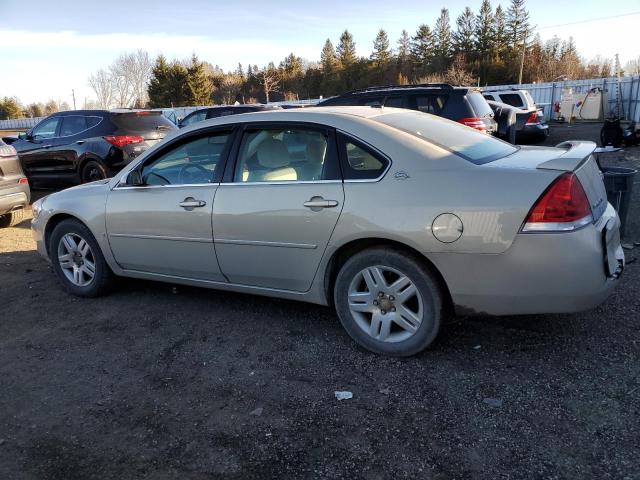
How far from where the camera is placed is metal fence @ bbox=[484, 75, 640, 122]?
76.9ft

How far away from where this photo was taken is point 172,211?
4.03 meters

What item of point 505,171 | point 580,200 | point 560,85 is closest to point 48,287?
point 505,171

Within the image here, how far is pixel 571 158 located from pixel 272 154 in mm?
1978

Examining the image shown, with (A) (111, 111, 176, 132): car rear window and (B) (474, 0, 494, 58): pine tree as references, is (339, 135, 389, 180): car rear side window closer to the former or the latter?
(A) (111, 111, 176, 132): car rear window

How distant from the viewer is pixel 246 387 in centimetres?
316

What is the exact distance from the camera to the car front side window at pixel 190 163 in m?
3.98

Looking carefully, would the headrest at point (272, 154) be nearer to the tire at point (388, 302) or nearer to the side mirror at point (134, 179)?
the tire at point (388, 302)

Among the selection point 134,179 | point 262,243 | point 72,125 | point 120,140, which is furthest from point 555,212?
point 72,125

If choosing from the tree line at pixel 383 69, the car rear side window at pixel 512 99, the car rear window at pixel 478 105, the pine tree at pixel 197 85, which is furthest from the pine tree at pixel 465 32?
the car rear window at pixel 478 105

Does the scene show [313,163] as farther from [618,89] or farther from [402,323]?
[618,89]

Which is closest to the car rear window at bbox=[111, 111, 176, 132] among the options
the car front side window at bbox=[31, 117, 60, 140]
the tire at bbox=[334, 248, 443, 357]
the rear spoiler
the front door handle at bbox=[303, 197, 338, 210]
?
the car front side window at bbox=[31, 117, 60, 140]

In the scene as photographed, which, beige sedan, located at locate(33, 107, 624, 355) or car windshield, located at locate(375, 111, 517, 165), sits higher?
car windshield, located at locate(375, 111, 517, 165)

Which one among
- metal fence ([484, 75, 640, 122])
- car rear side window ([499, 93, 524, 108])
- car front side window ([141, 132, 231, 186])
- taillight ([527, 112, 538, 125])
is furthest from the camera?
metal fence ([484, 75, 640, 122])

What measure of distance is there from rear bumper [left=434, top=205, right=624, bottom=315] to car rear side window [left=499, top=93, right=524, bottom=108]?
16.1 meters
